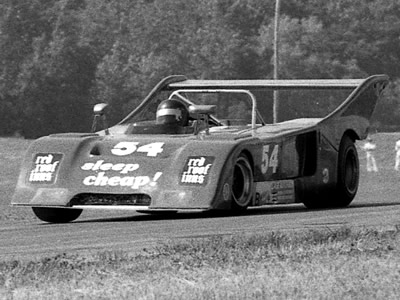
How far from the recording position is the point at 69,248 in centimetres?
1219

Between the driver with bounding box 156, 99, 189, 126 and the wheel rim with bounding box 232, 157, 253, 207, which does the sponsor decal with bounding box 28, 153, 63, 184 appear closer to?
the driver with bounding box 156, 99, 189, 126

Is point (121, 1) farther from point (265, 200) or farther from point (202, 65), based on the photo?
point (265, 200)

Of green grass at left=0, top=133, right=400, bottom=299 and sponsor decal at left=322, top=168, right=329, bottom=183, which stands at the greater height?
green grass at left=0, top=133, right=400, bottom=299

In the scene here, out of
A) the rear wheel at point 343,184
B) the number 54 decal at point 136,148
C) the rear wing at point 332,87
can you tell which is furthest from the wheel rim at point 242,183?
the rear wing at point 332,87

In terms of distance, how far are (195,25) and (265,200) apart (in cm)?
8790

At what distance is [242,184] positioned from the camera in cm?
1645

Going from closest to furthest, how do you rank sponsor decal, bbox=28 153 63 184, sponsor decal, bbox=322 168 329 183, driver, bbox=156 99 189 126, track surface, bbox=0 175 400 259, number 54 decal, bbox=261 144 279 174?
1. track surface, bbox=0 175 400 259
2. sponsor decal, bbox=28 153 63 184
3. number 54 decal, bbox=261 144 279 174
4. driver, bbox=156 99 189 126
5. sponsor decal, bbox=322 168 329 183

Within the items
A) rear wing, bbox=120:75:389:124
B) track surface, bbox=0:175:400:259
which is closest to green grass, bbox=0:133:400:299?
track surface, bbox=0:175:400:259

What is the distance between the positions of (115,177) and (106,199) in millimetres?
263

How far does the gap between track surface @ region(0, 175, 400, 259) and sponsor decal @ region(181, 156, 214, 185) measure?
0.40 m

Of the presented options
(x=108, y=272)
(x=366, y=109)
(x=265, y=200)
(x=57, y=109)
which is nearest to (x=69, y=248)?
(x=108, y=272)

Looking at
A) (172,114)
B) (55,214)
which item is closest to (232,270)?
(55,214)

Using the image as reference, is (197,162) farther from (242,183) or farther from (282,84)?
(282,84)

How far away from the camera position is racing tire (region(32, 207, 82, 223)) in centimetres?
1638
